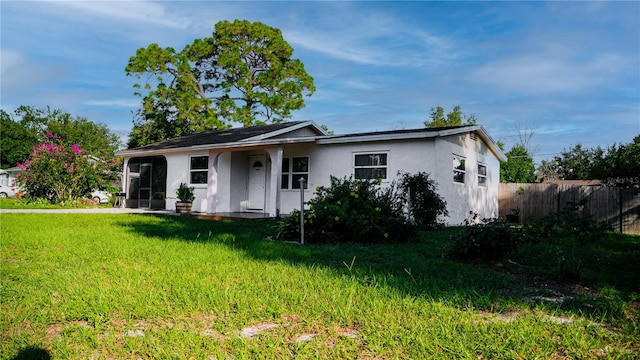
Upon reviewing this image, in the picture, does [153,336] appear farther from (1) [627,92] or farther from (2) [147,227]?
(1) [627,92]

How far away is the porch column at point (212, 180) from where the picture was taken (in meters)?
15.6

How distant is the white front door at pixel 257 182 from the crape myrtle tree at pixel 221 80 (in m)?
14.9

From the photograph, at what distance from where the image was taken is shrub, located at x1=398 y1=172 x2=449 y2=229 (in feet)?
39.7

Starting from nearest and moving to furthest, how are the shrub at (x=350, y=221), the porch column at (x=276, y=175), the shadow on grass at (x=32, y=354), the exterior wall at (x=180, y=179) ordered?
the shadow on grass at (x=32, y=354) < the shrub at (x=350, y=221) < the porch column at (x=276, y=175) < the exterior wall at (x=180, y=179)

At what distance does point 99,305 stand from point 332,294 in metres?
2.03

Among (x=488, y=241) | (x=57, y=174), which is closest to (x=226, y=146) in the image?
(x=57, y=174)

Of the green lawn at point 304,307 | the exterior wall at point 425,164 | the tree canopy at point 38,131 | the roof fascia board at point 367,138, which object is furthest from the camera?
the tree canopy at point 38,131

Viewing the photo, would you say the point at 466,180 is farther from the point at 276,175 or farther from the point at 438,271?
the point at 438,271

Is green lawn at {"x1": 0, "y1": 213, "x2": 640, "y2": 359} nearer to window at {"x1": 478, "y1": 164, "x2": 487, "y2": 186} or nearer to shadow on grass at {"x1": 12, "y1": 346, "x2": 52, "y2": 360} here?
shadow on grass at {"x1": 12, "y1": 346, "x2": 52, "y2": 360}

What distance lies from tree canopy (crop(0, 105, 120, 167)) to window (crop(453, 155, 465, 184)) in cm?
4354

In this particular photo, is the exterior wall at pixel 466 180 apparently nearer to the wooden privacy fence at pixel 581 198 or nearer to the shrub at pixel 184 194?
the wooden privacy fence at pixel 581 198

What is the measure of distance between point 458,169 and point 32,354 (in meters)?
13.4

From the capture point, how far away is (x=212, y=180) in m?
15.7


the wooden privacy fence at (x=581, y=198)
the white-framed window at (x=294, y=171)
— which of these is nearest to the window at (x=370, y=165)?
the white-framed window at (x=294, y=171)
